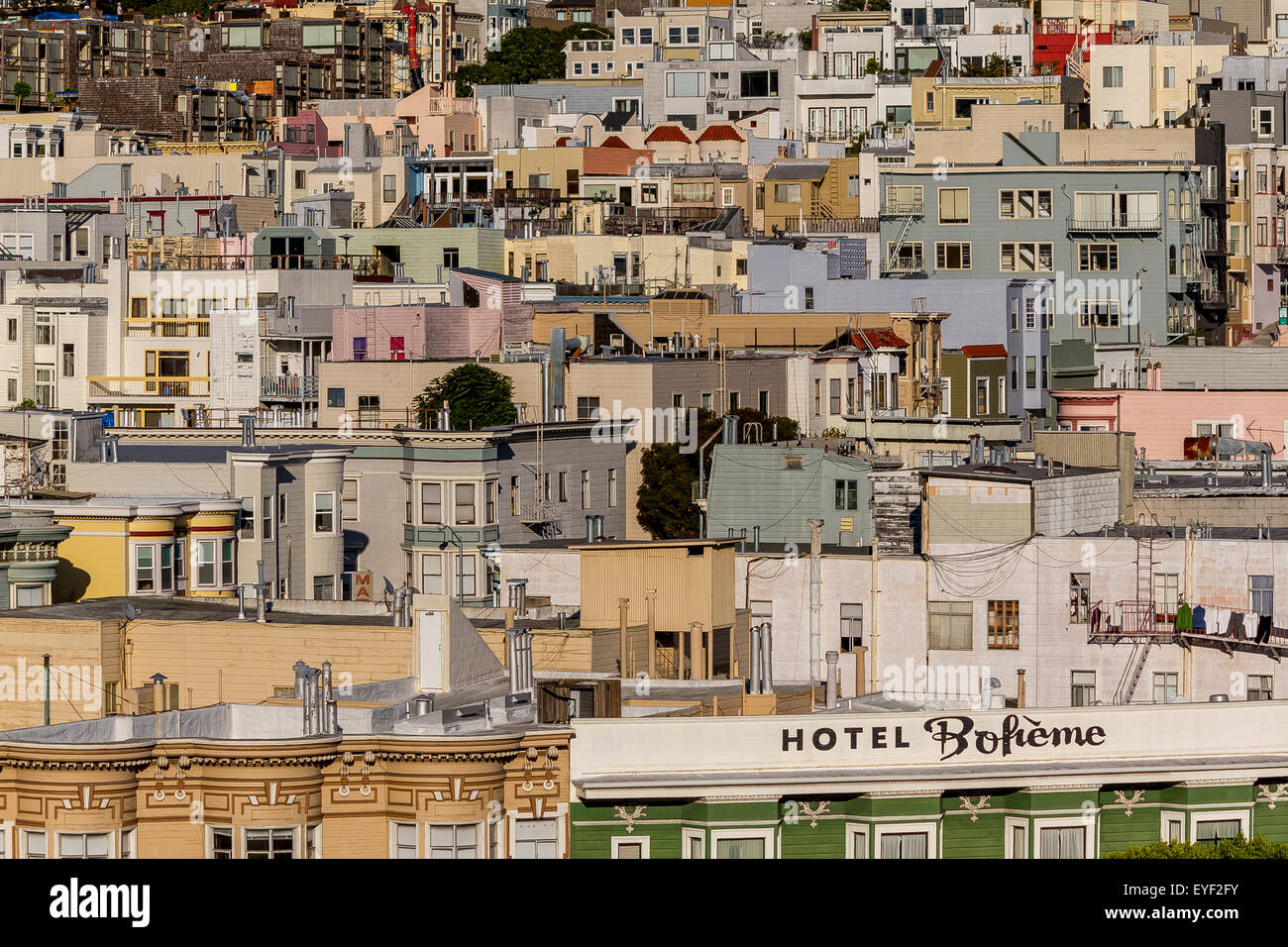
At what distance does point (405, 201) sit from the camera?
13638cm

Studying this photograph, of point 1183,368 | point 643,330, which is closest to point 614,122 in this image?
point 643,330

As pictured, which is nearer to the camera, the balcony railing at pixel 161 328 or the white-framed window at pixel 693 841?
the white-framed window at pixel 693 841

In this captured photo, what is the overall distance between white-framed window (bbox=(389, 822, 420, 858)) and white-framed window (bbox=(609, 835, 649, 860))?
2.44 m

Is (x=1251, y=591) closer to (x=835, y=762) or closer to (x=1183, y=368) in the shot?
(x=835, y=762)

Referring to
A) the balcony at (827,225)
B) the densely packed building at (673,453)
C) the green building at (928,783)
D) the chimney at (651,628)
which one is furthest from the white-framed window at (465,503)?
the balcony at (827,225)

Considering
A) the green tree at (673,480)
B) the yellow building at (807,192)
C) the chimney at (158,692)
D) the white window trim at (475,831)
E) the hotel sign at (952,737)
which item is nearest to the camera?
the white window trim at (475,831)

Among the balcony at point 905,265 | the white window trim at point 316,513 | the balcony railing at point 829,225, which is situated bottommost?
the white window trim at point 316,513

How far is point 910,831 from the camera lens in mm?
38188

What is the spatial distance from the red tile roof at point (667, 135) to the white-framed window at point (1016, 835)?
347 ft

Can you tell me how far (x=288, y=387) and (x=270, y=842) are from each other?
5963 cm

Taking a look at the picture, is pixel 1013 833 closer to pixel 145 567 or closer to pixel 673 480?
pixel 145 567

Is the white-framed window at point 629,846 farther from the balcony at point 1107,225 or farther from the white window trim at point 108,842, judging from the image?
the balcony at point 1107,225

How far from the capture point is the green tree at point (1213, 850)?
37094 millimetres

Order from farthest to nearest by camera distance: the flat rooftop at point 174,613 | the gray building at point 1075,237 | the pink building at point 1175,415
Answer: the gray building at point 1075,237, the pink building at point 1175,415, the flat rooftop at point 174,613
